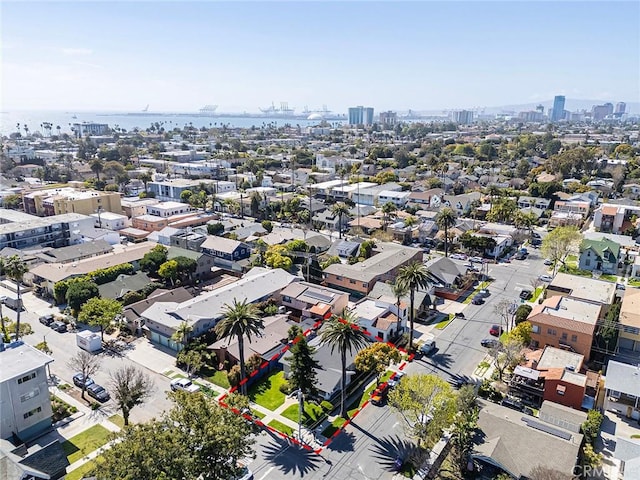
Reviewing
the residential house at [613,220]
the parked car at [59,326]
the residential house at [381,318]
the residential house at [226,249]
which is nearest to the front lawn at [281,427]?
the residential house at [381,318]

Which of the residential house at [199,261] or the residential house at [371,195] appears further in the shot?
the residential house at [371,195]

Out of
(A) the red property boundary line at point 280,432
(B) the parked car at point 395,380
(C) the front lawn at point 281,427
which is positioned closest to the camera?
(A) the red property boundary line at point 280,432

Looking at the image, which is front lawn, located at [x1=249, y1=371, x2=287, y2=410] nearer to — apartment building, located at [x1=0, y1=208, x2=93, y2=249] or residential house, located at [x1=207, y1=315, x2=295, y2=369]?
residential house, located at [x1=207, y1=315, x2=295, y2=369]

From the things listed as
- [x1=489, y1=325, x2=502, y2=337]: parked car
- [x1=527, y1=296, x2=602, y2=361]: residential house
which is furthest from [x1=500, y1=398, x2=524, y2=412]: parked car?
[x1=489, y1=325, x2=502, y2=337]: parked car

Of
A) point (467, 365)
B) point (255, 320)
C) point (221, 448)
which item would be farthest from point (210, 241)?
point (221, 448)

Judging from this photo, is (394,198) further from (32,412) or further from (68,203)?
(32,412)

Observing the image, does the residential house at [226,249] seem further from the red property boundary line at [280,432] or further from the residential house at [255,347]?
the red property boundary line at [280,432]

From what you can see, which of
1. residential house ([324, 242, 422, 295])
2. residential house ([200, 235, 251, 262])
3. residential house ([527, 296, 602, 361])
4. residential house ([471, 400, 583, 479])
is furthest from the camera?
residential house ([200, 235, 251, 262])
